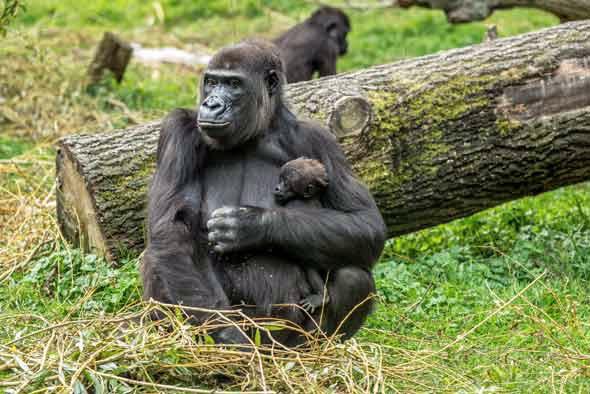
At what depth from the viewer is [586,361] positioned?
15.6 feet

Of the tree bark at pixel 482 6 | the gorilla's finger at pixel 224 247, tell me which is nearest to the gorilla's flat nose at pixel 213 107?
the gorilla's finger at pixel 224 247

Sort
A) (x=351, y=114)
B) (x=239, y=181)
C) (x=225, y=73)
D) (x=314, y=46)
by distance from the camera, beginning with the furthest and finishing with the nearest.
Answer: (x=314, y=46), (x=351, y=114), (x=239, y=181), (x=225, y=73)

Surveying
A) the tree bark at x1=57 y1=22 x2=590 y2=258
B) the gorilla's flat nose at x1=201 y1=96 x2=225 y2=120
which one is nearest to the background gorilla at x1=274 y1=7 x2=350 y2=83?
the tree bark at x1=57 y1=22 x2=590 y2=258

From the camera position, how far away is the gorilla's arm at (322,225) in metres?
4.78

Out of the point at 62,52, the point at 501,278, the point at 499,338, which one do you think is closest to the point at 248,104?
the point at 499,338

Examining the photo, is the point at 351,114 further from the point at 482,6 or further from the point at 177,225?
the point at 482,6

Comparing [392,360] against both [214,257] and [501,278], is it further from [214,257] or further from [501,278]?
[501,278]

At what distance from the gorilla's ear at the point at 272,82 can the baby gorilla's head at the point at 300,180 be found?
0.41 m

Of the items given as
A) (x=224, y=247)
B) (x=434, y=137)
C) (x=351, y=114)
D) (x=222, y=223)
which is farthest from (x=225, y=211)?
(x=434, y=137)

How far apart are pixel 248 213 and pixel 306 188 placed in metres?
0.33

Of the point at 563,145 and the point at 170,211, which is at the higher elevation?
the point at 170,211

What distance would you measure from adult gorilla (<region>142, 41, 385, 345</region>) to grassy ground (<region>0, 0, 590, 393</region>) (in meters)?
0.29

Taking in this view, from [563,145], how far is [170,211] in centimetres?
285

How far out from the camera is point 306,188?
193 inches
